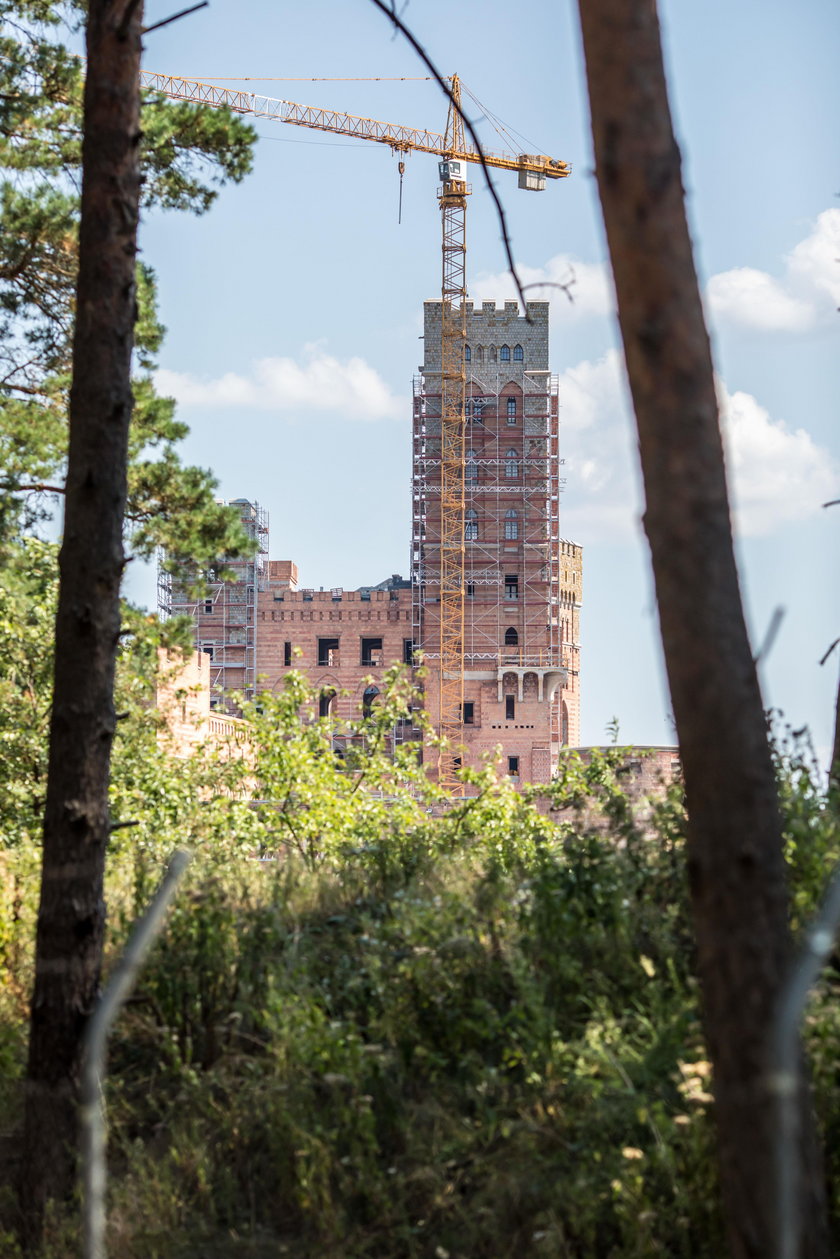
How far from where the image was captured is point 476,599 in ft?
222

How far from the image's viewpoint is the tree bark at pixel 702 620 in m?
3.07

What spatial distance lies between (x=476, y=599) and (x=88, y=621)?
62.5 meters

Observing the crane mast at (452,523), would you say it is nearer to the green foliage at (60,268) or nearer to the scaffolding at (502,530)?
the scaffolding at (502,530)

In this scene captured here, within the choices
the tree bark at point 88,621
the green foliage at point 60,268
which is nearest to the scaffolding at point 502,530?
the green foliage at point 60,268

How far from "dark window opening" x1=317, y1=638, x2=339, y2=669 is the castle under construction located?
0.18 ft

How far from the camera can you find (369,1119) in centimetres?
446

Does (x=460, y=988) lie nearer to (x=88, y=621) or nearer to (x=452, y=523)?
(x=88, y=621)

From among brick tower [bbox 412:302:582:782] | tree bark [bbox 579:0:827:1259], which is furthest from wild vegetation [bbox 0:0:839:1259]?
brick tower [bbox 412:302:582:782]

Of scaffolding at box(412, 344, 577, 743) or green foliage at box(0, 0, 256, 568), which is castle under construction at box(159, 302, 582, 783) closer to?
scaffolding at box(412, 344, 577, 743)

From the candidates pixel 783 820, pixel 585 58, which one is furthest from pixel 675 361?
pixel 783 820

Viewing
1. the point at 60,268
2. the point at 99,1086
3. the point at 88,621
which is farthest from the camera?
the point at 60,268

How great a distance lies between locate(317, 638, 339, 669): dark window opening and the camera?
220ft

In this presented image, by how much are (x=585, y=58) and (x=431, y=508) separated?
64.9 meters

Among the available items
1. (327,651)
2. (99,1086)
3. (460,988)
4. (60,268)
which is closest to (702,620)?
(460,988)
